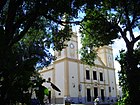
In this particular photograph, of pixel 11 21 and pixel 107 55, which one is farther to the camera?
pixel 107 55

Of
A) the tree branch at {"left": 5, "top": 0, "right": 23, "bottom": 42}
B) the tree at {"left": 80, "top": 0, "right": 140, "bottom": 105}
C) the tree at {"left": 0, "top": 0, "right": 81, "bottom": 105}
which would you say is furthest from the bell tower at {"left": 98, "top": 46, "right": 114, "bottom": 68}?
the tree branch at {"left": 5, "top": 0, "right": 23, "bottom": 42}

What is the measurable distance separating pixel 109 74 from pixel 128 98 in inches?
1440

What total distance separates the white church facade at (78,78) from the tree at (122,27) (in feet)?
75.8

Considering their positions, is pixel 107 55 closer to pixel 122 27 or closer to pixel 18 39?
pixel 122 27

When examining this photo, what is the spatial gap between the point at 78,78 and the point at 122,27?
2706cm

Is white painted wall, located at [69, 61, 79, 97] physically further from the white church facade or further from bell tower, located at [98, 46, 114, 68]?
bell tower, located at [98, 46, 114, 68]

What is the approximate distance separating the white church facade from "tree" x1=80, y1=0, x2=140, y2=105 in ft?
75.8

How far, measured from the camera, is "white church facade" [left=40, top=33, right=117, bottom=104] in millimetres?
38812

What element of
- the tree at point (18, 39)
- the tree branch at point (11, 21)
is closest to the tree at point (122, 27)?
the tree at point (18, 39)

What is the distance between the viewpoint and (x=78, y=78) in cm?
4044

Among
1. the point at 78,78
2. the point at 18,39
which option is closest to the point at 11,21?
the point at 18,39

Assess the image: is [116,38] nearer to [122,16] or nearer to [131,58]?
[122,16]

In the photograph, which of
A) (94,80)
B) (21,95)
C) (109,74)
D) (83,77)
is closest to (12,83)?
(21,95)

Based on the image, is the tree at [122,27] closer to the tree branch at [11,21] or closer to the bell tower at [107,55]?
the tree branch at [11,21]
